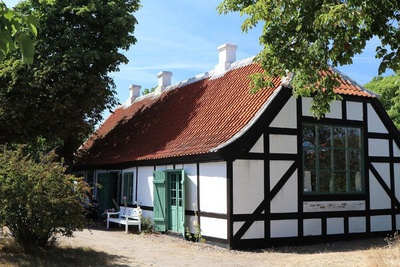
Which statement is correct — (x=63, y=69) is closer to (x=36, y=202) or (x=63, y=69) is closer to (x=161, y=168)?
(x=161, y=168)

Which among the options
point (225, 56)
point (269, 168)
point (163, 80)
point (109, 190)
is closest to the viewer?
point (269, 168)

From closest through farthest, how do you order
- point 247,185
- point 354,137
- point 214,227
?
point 247,185 → point 214,227 → point 354,137

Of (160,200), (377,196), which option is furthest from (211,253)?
(377,196)

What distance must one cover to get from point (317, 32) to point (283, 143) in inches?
186

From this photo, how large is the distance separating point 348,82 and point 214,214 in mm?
6509

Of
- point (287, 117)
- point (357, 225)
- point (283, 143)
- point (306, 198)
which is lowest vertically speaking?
point (357, 225)

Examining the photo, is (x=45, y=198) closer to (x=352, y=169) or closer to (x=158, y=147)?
(x=158, y=147)

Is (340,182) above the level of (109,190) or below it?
above

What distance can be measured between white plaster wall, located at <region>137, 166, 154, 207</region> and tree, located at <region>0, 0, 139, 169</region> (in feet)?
15.8

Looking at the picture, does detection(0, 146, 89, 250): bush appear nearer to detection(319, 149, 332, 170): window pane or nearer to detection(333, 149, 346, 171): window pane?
detection(319, 149, 332, 170): window pane

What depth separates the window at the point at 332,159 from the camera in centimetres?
1322

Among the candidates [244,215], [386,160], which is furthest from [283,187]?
[386,160]

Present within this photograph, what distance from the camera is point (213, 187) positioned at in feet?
40.9

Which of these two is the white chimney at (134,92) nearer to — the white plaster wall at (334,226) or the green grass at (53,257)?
the white plaster wall at (334,226)
